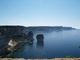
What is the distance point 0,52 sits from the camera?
188 ft

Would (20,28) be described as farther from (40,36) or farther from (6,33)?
(40,36)

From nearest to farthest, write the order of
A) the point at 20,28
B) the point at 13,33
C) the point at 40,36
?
1. the point at 40,36
2. the point at 13,33
3. the point at 20,28

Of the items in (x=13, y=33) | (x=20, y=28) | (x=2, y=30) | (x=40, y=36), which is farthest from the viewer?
(x=20, y=28)

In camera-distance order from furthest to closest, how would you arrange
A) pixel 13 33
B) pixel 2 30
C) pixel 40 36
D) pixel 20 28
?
1. pixel 20 28
2. pixel 13 33
3. pixel 40 36
4. pixel 2 30

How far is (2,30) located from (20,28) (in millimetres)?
36284

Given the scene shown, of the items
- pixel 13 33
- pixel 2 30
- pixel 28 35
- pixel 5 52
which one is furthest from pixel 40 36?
pixel 5 52

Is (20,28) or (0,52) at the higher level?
(20,28)

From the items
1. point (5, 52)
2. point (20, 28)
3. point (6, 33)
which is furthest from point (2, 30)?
point (5, 52)

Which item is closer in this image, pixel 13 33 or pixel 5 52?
pixel 5 52

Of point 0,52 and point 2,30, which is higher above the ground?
point 2,30

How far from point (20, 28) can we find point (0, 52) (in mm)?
88181

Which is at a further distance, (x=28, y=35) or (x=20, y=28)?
(x=20, y=28)

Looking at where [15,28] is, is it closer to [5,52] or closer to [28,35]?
[28,35]

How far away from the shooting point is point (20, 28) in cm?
14338
